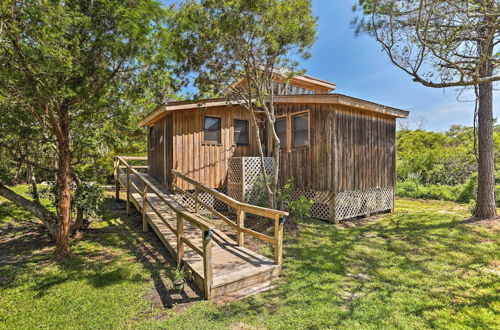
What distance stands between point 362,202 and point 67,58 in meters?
8.66

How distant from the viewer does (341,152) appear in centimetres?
788

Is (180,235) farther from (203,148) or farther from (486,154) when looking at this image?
(486,154)

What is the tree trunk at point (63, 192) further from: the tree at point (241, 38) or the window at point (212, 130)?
the window at point (212, 130)

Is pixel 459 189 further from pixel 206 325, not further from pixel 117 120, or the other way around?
pixel 117 120

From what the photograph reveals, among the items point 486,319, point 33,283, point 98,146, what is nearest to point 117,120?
point 98,146

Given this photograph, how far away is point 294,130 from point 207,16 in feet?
15.1

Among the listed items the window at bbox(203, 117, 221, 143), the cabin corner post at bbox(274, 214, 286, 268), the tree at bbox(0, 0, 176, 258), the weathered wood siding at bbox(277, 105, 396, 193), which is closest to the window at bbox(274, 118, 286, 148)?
the weathered wood siding at bbox(277, 105, 396, 193)

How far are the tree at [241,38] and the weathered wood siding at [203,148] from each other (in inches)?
67.8

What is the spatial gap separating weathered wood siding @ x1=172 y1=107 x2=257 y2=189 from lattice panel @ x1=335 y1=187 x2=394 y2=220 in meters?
3.72

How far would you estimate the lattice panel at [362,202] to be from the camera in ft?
26.1

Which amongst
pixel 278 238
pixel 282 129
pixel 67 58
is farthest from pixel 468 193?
pixel 67 58

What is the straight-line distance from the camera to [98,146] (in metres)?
6.51

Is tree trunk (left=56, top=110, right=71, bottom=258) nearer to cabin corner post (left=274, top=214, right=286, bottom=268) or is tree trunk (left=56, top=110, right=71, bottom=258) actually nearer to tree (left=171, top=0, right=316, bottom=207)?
tree (left=171, top=0, right=316, bottom=207)

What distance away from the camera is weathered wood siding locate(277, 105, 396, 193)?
774 centimetres
